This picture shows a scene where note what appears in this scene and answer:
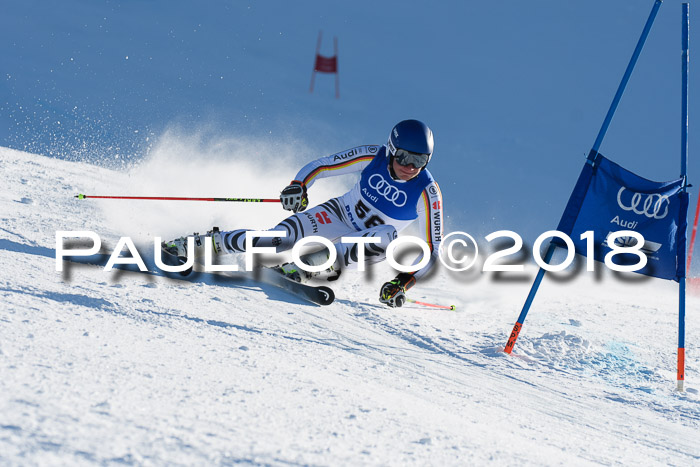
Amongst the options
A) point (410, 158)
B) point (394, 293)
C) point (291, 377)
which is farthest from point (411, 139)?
point (291, 377)

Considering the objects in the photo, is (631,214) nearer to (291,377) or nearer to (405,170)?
(405,170)

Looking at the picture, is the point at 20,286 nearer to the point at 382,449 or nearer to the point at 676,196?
the point at 382,449

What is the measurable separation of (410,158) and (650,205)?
6.19 ft

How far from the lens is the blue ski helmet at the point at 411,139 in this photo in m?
4.85

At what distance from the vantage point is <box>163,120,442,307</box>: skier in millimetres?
4863

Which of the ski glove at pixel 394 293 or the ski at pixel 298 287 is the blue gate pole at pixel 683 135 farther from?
the ski at pixel 298 287

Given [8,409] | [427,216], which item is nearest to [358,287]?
[427,216]

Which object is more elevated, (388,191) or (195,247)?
(388,191)

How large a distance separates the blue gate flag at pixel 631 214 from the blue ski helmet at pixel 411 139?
127cm

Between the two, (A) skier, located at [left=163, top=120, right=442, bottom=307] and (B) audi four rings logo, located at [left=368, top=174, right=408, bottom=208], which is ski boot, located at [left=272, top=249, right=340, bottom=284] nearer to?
(A) skier, located at [left=163, top=120, right=442, bottom=307]

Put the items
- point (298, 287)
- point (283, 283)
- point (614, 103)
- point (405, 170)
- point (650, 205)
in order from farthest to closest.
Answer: point (405, 170), point (283, 283), point (298, 287), point (614, 103), point (650, 205)

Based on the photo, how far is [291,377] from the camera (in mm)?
2363

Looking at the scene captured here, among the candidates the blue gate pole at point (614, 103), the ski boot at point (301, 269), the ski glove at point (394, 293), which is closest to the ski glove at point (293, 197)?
the ski boot at point (301, 269)

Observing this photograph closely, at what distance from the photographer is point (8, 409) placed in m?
1.48
